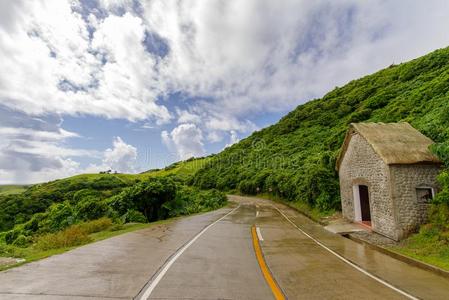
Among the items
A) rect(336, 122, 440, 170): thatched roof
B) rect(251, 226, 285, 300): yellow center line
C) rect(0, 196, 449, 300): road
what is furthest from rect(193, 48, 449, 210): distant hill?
rect(251, 226, 285, 300): yellow center line

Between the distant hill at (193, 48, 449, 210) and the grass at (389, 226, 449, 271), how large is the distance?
14.1 feet

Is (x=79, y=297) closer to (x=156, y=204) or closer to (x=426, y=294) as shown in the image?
(x=426, y=294)

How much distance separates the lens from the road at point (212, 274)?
5.23 m

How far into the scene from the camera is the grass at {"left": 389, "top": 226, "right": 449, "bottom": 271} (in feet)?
29.5

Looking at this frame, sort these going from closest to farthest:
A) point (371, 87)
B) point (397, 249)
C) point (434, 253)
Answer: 1. point (434, 253)
2. point (397, 249)
3. point (371, 87)

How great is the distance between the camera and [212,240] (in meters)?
11.5

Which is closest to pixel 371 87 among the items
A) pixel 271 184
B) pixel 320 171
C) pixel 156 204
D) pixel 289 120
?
pixel 289 120

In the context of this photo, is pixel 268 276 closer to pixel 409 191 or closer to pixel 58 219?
pixel 409 191

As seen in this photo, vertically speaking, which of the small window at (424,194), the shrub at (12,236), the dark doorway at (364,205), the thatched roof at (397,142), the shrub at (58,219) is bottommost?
the shrub at (12,236)

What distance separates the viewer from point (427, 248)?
1018cm

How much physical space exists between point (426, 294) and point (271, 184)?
1536 inches

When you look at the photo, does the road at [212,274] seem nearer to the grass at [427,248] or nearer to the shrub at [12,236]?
the grass at [427,248]

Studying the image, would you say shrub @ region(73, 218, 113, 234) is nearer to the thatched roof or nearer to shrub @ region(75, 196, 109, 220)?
shrub @ region(75, 196, 109, 220)

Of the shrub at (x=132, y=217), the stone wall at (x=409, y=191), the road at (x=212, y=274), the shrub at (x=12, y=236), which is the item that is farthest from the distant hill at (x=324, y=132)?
the shrub at (x=12, y=236)
